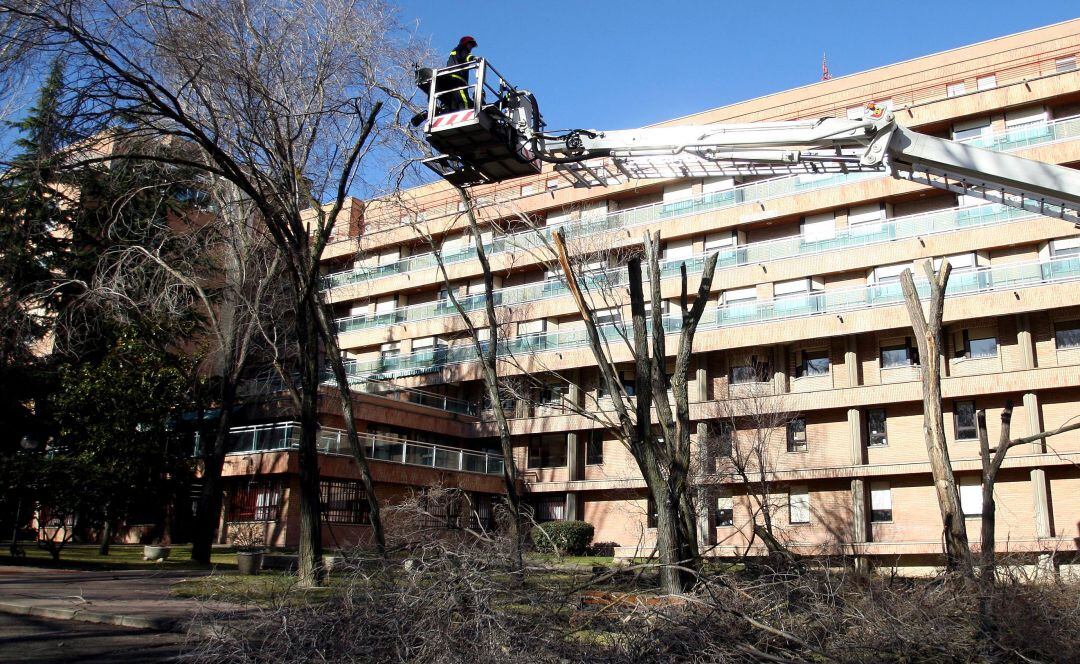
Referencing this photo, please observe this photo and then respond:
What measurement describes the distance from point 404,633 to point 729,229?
31332mm

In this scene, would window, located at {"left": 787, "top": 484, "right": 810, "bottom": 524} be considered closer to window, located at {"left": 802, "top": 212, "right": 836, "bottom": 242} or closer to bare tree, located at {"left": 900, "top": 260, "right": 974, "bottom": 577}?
window, located at {"left": 802, "top": 212, "right": 836, "bottom": 242}

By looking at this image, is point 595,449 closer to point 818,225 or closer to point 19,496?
point 818,225

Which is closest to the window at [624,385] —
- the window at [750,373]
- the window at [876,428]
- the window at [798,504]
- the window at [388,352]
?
the window at [750,373]

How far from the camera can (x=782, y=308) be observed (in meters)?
32.5

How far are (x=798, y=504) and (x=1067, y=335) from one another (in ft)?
35.8

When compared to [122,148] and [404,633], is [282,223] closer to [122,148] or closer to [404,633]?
[122,148]

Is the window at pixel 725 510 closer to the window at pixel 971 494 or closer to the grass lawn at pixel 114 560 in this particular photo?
the window at pixel 971 494

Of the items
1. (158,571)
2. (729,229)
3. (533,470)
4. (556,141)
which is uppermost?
(729,229)

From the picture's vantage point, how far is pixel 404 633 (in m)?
6.73

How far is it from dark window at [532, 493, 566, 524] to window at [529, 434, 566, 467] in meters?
1.47

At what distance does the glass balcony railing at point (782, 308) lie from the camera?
28.0m

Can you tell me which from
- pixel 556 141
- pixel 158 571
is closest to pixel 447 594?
pixel 556 141

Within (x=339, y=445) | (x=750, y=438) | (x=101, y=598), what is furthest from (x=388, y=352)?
(x=101, y=598)

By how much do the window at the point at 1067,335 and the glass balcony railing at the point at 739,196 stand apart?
6261 mm
